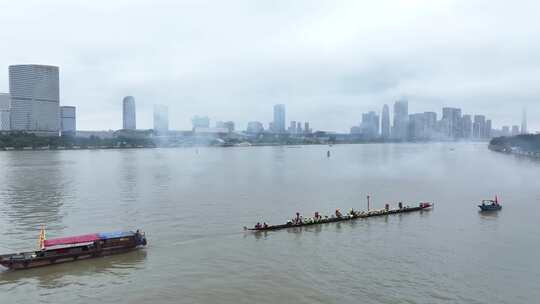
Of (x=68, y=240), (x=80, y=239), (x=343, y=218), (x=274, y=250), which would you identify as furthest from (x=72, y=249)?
(x=343, y=218)

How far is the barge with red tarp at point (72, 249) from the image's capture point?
25.9 metres

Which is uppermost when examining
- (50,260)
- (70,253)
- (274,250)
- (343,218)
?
(343,218)

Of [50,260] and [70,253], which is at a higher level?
[70,253]

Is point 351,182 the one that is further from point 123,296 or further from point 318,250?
point 123,296

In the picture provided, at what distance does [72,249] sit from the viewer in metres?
27.8

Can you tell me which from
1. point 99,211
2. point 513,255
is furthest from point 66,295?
point 513,255

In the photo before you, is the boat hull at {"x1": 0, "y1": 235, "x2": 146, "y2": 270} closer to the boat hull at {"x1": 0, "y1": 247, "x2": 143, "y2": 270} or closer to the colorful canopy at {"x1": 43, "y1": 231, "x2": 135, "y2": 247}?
the boat hull at {"x1": 0, "y1": 247, "x2": 143, "y2": 270}

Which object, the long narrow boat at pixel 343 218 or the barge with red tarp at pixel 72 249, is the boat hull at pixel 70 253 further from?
the long narrow boat at pixel 343 218

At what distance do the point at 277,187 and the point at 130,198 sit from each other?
22.1 meters

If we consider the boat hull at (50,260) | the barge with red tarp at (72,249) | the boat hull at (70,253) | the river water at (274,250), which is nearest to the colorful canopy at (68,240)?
the barge with red tarp at (72,249)

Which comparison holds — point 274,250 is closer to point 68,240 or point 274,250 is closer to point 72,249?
point 72,249

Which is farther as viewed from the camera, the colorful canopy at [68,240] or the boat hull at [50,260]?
the colorful canopy at [68,240]

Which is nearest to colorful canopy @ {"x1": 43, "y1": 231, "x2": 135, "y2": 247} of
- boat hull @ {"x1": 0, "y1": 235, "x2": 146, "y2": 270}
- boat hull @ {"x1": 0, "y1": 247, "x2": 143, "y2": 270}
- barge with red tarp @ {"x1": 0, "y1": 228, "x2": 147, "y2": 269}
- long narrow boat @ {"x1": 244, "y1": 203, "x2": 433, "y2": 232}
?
barge with red tarp @ {"x1": 0, "y1": 228, "x2": 147, "y2": 269}

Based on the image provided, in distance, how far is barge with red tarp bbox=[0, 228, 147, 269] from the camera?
25.9 meters
